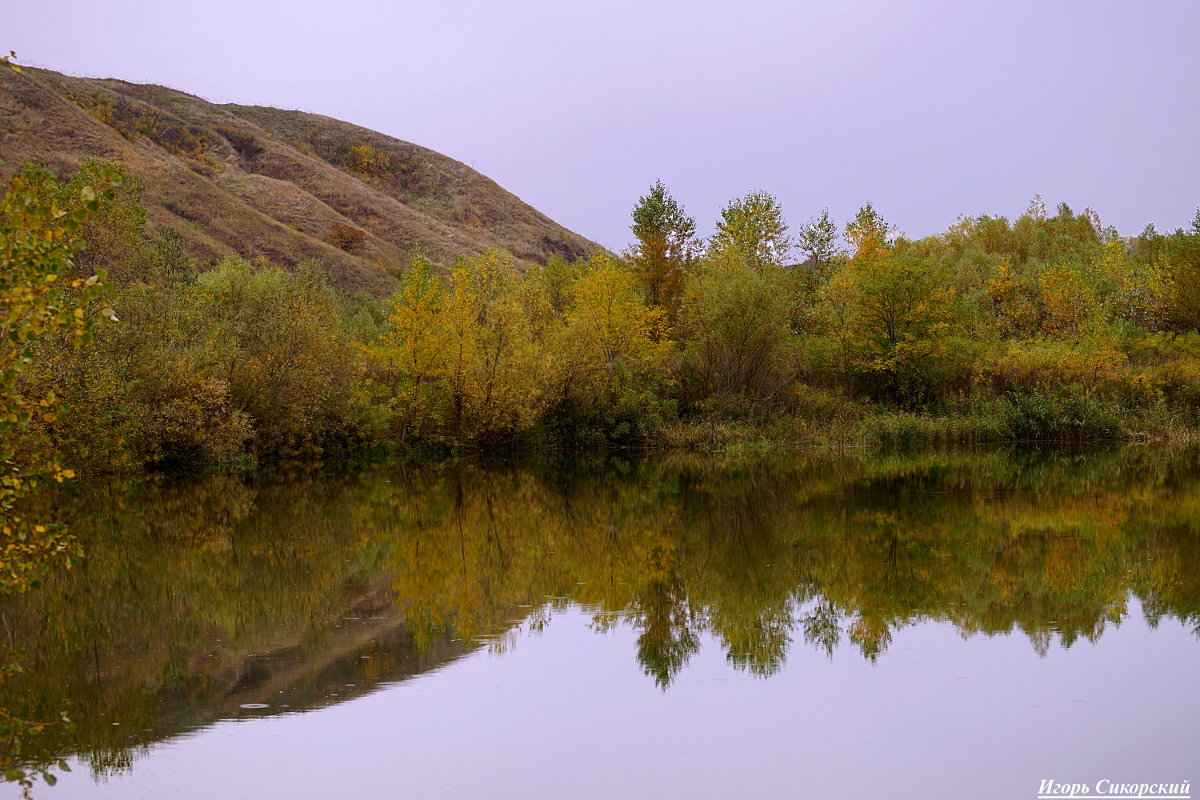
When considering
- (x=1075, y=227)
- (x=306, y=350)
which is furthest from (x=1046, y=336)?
(x=306, y=350)

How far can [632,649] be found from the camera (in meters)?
10.8

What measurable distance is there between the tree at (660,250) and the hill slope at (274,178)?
34345 millimetres

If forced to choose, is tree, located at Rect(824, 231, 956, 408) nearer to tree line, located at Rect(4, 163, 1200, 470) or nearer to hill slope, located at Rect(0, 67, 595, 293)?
tree line, located at Rect(4, 163, 1200, 470)

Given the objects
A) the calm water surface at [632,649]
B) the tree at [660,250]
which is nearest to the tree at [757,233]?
the tree at [660,250]

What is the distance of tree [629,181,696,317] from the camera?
4825 centimetres

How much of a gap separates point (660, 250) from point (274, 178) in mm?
66646

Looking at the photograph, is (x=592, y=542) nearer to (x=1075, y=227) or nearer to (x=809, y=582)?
(x=809, y=582)

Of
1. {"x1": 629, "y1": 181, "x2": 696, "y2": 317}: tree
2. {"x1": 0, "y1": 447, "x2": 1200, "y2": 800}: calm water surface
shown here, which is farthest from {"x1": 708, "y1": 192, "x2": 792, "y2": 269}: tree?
{"x1": 0, "y1": 447, "x2": 1200, "y2": 800}: calm water surface

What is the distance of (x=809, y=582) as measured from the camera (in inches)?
537

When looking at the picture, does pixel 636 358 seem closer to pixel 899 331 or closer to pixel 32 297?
pixel 899 331

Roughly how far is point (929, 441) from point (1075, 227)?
1628 inches

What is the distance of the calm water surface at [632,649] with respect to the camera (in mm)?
7531

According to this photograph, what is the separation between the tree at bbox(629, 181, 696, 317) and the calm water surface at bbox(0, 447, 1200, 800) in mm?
28115

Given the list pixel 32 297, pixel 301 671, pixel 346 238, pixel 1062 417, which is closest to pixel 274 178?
pixel 346 238
